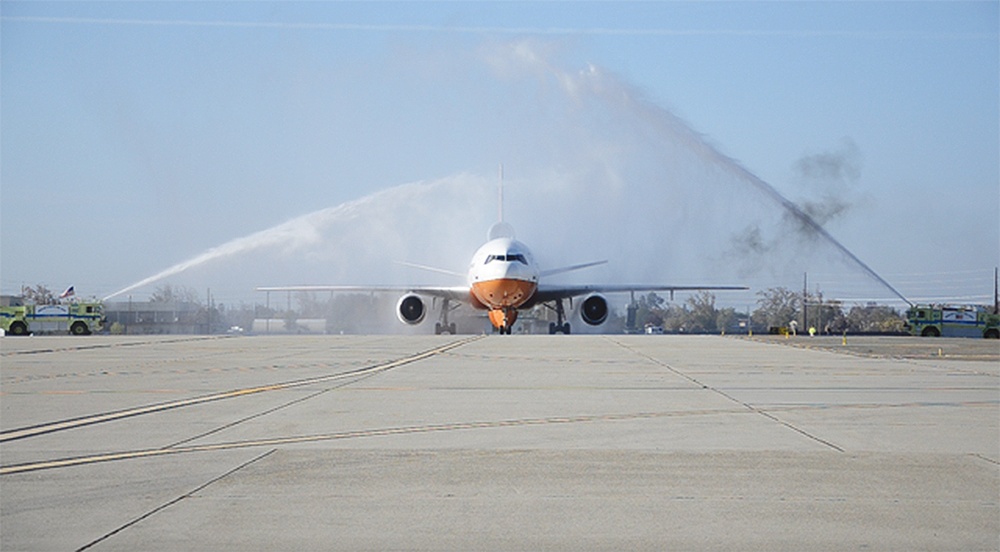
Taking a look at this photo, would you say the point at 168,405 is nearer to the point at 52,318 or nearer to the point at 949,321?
the point at 52,318

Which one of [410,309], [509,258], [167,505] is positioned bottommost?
[167,505]

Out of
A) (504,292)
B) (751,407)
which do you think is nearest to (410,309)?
(504,292)

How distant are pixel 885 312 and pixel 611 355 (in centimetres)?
8049

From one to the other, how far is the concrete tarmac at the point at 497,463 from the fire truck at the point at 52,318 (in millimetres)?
39607

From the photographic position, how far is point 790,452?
35.5 ft

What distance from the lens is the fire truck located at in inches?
2256

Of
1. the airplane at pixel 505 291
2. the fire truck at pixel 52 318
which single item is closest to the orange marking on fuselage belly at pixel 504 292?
the airplane at pixel 505 291

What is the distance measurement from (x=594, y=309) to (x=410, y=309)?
10341 millimetres

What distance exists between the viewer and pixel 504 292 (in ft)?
173

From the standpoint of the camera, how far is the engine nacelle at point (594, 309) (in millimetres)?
57688

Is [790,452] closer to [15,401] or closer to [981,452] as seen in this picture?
[981,452]

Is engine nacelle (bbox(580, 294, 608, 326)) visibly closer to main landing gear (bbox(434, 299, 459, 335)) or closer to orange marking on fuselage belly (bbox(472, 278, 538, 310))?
orange marking on fuselage belly (bbox(472, 278, 538, 310))

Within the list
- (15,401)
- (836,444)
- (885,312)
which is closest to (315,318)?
(885,312)

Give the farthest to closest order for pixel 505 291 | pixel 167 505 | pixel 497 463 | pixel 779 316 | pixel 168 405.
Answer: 1. pixel 779 316
2. pixel 505 291
3. pixel 168 405
4. pixel 497 463
5. pixel 167 505
